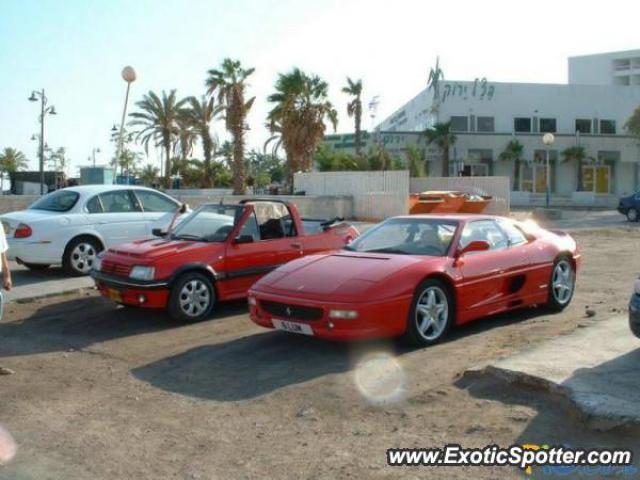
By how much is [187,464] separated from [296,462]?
639 millimetres

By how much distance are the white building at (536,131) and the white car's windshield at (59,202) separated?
3488 cm

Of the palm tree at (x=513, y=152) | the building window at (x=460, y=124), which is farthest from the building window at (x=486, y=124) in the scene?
the palm tree at (x=513, y=152)

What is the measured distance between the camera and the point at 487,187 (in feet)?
101

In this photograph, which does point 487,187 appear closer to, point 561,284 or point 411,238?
point 561,284

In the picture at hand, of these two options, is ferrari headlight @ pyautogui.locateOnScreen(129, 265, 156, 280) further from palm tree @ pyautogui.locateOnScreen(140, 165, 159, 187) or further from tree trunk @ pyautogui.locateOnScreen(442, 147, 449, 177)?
palm tree @ pyautogui.locateOnScreen(140, 165, 159, 187)

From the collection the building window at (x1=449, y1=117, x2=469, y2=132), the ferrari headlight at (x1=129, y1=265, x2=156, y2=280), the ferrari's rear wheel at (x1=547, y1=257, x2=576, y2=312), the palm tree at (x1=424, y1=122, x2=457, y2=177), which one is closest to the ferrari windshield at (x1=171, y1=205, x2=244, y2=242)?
the ferrari headlight at (x1=129, y1=265, x2=156, y2=280)

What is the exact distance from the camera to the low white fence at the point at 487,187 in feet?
96.6

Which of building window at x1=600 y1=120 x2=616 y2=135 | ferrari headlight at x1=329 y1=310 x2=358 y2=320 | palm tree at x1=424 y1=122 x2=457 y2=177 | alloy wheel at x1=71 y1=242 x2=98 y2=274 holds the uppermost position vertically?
building window at x1=600 y1=120 x2=616 y2=135

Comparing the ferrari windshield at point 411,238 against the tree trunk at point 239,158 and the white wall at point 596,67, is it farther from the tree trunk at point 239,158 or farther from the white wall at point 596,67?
the white wall at point 596,67

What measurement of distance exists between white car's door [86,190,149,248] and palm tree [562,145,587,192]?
38.9 meters

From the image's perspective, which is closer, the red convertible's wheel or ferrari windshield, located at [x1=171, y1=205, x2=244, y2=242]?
the red convertible's wheel

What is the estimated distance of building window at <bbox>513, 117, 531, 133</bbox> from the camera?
47.4 meters

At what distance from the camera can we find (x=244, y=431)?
4801 mm

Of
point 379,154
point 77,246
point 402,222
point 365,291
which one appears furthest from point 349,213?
point 365,291
